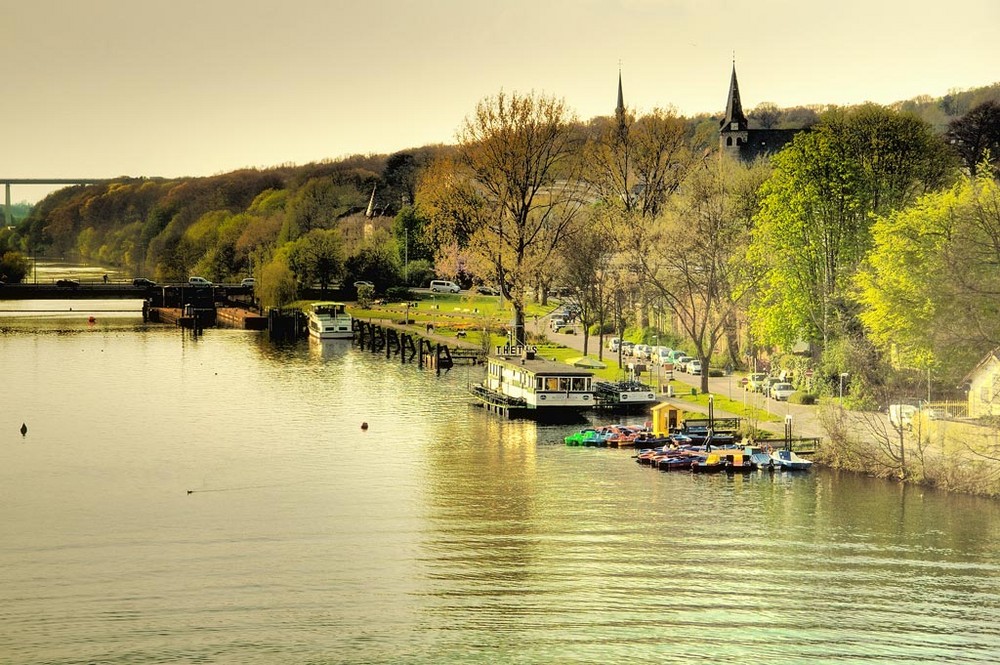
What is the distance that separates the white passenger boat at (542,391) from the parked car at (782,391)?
1201cm

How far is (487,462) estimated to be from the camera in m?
77.9

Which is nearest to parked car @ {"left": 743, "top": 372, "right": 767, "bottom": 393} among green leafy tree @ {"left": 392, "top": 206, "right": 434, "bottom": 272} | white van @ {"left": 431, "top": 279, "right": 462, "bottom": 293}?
white van @ {"left": 431, "top": 279, "right": 462, "bottom": 293}

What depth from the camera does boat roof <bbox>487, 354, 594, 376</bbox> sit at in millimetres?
95188

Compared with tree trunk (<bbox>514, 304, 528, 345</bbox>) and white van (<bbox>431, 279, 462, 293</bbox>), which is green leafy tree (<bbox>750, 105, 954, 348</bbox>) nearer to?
tree trunk (<bbox>514, 304, 528, 345</bbox>)

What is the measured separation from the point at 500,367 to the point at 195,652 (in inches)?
2265

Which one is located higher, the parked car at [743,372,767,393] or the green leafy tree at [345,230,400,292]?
the green leafy tree at [345,230,400,292]

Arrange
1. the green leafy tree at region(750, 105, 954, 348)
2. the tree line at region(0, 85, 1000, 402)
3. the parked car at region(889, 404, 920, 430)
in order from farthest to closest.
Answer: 1. the green leafy tree at region(750, 105, 954, 348)
2. the tree line at region(0, 85, 1000, 402)
3. the parked car at region(889, 404, 920, 430)

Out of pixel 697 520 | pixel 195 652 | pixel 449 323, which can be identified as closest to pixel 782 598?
pixel 697 520

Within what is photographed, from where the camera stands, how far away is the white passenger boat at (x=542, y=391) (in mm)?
94250

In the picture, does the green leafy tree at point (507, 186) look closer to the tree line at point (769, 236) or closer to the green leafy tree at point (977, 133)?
the tree line at point (769, 236)

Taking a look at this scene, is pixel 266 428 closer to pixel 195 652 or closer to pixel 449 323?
pixel 195 652

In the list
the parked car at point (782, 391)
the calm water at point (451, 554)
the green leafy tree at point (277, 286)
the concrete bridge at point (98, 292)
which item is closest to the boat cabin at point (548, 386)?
the calm water at point (451, 554)

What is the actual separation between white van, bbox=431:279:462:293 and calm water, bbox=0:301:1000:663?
94522mm

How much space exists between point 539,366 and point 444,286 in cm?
9009
